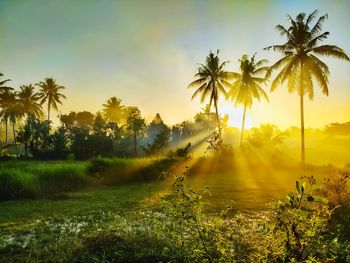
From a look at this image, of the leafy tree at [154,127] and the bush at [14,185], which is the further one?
the leafy tree at [154,127]

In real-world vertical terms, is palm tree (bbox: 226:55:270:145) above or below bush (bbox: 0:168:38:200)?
above

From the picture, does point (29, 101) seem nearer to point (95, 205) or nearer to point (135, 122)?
point (135, 122)

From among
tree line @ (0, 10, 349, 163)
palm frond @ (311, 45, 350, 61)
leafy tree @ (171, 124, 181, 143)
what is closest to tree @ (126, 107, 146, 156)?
tree line @ (0, 10, 349, 163)

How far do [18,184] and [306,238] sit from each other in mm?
17181

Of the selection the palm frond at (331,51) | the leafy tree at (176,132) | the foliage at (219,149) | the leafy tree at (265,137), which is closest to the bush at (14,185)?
the foliage at (219,149)

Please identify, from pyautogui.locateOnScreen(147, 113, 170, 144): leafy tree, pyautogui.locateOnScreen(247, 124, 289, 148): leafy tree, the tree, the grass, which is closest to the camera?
the grass

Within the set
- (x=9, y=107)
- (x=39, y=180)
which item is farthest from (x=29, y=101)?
(x=39, y=180)

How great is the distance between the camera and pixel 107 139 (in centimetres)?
5325

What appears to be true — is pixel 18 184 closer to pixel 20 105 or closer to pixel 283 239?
pixel 283 239

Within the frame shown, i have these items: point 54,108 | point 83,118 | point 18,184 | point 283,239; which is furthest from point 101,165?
point 83,118

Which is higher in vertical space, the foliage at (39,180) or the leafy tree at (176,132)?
the leafy tree at (176,132)

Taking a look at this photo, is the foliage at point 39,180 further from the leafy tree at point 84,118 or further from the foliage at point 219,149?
the leafy tree at point 84,118

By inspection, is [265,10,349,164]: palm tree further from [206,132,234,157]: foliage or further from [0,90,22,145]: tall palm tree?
[0,90,22,145]: tall palm tree

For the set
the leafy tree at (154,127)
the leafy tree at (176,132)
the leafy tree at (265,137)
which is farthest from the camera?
the leafy tree at (176,132)
